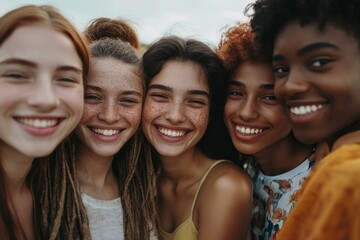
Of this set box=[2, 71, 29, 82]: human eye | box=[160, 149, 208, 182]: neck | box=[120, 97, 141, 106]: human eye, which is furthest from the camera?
box=[160, 149, 208, 182]: neck

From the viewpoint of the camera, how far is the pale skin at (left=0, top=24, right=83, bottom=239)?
6.99 feet

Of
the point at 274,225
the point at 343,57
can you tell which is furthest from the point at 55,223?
the point at 343,57

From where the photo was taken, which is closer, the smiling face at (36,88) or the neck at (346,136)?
the neck at (346,136)

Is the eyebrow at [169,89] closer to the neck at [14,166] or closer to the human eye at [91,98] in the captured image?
the human eye at [91,98]

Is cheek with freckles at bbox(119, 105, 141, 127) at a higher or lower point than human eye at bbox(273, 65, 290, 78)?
lower

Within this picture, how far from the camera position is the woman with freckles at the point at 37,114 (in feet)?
7.02

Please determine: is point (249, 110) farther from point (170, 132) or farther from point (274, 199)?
point (274, 199)

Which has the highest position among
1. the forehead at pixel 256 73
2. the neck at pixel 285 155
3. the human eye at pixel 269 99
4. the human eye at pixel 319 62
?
the human eye at pixel 319 62

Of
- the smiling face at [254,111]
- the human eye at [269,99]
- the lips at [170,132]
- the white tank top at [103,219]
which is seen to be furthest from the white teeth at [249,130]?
the white tank top at [103,219]

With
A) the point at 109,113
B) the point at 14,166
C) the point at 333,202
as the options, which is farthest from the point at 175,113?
the point at 333,202

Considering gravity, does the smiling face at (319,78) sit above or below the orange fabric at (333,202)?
above

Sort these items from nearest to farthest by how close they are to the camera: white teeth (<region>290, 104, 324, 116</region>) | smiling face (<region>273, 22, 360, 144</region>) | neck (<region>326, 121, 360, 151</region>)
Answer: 1. neck (<region>326, 121, 360, 151</region>)
2. smiling face (<region>273, 22, 360, 144</region>)
3. white teeth (<region>290, 104, 324, 116</region>)

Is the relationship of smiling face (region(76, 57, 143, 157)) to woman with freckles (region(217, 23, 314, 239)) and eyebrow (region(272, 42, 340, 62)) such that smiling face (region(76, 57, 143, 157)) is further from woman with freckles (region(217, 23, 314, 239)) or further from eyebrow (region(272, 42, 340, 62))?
eyebrow (region(272, 42, 340, 62))

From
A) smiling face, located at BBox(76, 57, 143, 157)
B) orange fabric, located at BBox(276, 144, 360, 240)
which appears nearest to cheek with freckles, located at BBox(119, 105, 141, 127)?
smiling face, located at BBox(76, 57, 143, 157)
